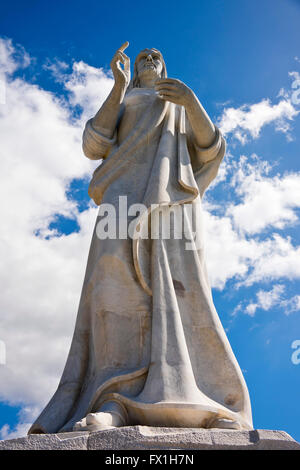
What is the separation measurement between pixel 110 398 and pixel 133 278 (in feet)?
4.56

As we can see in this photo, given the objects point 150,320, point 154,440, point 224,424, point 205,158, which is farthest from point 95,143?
point 154,440

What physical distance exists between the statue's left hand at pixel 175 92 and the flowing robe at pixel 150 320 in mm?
452

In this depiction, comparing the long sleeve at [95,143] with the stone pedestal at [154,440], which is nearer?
the stone pedestal at [154,440]

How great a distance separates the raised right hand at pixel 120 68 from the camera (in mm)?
7746

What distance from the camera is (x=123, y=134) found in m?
7.96

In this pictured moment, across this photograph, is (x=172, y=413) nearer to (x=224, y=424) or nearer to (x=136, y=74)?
(x=224, y=424)

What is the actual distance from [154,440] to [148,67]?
578cm

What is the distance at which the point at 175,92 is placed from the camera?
745 centimetres

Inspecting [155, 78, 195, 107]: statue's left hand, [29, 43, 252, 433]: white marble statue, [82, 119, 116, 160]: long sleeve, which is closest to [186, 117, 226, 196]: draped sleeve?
[29, 43, 252, 433]: white marble statue

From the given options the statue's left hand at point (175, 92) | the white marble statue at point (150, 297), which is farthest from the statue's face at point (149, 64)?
the statue's left hand at point (175, 92)

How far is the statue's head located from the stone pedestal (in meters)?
5.53

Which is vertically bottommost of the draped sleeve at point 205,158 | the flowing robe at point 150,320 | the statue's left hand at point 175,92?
the flowing robe at point 150,320

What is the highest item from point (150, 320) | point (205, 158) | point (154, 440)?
point (205, 158)

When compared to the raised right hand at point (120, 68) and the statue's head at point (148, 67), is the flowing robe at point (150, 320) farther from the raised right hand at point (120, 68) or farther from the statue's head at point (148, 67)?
the statue's head at point (148, 67)
